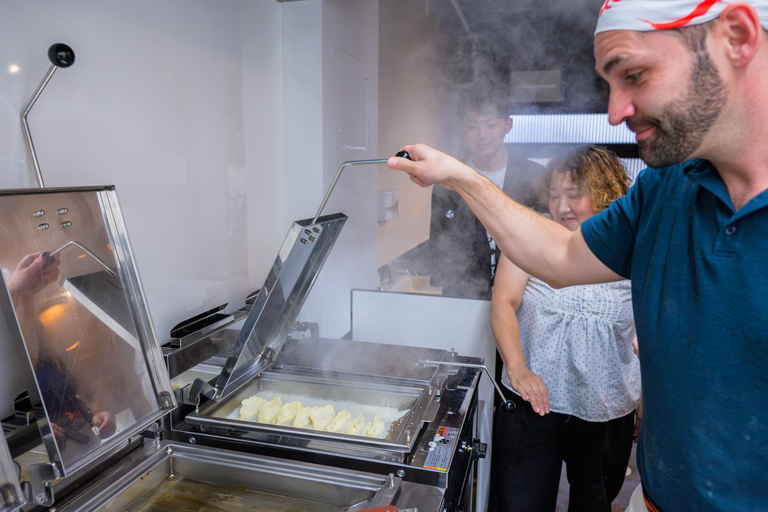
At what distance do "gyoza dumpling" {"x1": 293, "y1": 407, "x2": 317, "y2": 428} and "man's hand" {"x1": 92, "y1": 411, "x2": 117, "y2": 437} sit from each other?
52 cm

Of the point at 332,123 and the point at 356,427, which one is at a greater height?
the point at 332,123

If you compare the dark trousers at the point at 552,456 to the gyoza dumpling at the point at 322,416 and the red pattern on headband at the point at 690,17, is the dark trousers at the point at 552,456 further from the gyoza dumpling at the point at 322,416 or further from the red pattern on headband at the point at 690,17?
the red pattern on headband at the point at 690,17

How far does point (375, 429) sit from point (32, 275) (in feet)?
3.03

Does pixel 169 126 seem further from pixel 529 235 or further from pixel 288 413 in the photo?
pixel 529 235

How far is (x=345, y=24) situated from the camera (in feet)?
8.03

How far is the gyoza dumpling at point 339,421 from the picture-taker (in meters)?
1.52

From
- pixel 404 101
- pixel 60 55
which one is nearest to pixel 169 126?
pixel 60 55

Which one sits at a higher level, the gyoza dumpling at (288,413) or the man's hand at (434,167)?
the man's hand at (434,167)

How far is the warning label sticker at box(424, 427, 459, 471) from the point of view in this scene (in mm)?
1283

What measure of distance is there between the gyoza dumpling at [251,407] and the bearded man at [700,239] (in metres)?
1.07

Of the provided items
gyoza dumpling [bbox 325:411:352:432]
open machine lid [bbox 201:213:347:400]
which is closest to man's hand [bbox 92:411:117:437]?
open machine lid [bbox 201:213:347:400]

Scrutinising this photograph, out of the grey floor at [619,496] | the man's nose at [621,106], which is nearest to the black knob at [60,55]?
the man's nose at [621,106]

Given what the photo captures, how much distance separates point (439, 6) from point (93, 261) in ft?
11.6

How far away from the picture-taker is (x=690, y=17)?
32.2 inches
